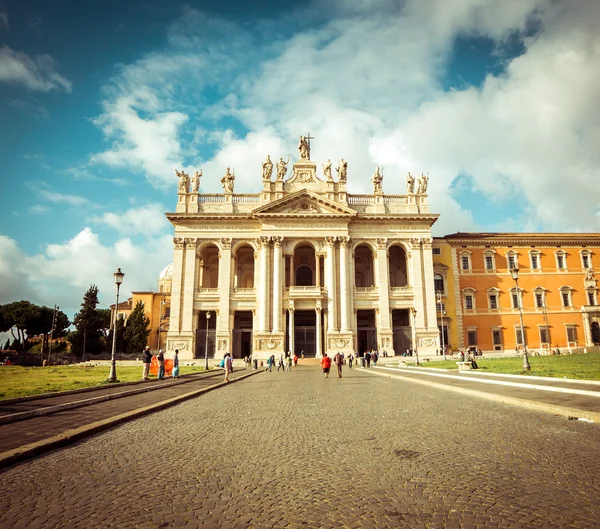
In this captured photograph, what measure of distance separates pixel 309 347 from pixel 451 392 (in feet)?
102

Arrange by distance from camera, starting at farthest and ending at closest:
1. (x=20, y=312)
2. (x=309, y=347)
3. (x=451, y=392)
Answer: (x=20, y=312) → (x=309, y=347) → (x=451, y=392)

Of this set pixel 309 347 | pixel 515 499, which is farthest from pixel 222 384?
pixel 309 347

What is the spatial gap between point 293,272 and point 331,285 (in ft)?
15.0

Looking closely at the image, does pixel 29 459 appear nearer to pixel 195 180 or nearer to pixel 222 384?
pixel 222 384

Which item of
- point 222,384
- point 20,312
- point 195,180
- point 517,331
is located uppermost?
point 195,180

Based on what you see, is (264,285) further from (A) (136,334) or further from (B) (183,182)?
(A) (136,334)

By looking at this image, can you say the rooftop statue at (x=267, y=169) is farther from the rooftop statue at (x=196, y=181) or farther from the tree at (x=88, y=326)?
the tree at (x=88, y=326)

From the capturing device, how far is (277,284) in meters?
43.2

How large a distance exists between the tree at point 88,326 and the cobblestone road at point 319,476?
54961 millimetres

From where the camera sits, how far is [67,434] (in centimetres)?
653

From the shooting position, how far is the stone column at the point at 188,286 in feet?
143

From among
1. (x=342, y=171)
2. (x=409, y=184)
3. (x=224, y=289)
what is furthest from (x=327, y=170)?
(x=224, y=289)

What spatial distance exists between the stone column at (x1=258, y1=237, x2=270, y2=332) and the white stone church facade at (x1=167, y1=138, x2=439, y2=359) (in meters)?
0.10

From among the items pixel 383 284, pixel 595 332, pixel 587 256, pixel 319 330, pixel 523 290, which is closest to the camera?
pixel 319 330
